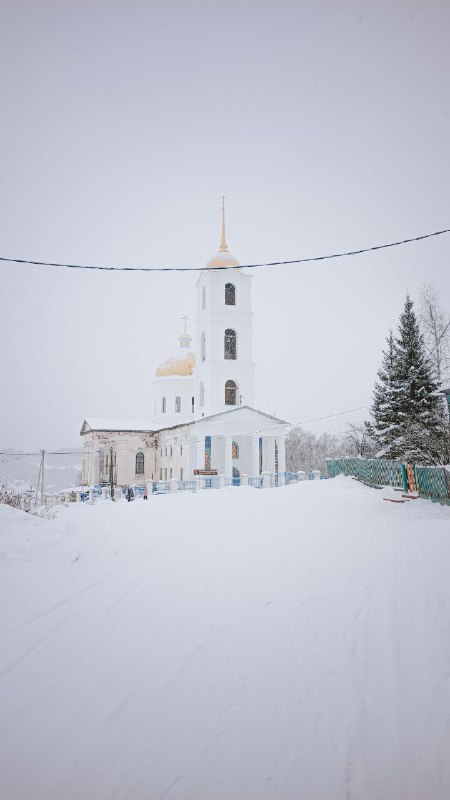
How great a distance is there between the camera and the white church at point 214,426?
33.0 meters

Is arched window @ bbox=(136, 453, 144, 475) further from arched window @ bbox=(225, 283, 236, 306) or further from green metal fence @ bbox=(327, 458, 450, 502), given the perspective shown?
green metal fence @ bbox=(327, 458, 450, 502)

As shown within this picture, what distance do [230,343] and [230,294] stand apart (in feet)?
14.6

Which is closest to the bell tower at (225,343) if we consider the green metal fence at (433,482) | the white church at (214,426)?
the white church at (214,426)

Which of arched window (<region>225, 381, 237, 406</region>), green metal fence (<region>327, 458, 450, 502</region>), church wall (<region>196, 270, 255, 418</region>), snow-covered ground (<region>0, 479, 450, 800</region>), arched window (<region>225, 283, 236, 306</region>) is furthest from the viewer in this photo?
arched window (<region>225, 283, 236, 306</region>)

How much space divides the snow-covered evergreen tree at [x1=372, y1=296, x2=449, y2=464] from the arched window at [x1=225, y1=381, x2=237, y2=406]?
14.0m

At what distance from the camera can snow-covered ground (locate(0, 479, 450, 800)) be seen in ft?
9.37

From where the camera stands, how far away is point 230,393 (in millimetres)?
37031

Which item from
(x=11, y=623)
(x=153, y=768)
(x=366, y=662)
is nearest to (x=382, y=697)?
(x=366, y=662)

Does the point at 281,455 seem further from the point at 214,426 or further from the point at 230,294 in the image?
the point at 230,294

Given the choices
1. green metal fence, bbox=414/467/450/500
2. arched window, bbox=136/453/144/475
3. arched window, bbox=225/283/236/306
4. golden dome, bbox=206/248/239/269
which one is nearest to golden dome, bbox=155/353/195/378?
arched window, bbox=136/453/144/475

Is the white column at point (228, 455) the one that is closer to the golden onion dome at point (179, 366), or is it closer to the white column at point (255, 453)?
the white column at point (255, 453)

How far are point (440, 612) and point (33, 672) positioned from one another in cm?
483

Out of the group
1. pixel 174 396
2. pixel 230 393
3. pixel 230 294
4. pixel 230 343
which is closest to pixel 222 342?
pixel 230 343

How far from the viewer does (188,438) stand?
33.6 metres
